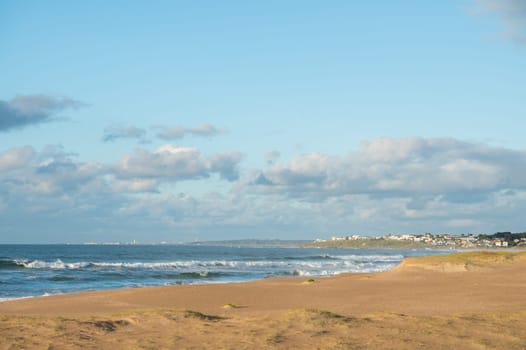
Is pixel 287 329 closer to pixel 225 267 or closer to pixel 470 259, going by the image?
pixel 470 259

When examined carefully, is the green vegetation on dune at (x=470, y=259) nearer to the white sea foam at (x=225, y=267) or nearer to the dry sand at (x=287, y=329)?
the white sea foam at (x=225, y=267)

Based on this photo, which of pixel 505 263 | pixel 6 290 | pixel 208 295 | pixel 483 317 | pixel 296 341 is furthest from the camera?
pixel 505 263

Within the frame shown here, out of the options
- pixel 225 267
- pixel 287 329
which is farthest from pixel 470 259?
pixel 225 267

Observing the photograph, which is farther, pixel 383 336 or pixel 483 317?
pixel 483 317

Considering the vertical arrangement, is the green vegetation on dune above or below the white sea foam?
above

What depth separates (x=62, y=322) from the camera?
40.1 ft

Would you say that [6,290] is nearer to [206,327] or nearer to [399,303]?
[399,303]

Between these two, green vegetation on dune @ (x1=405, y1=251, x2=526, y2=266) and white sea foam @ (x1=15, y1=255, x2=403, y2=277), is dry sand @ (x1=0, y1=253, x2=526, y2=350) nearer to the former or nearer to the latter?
green vegetation on dune @ (x1=405, y1=251, x2=526, y2=266)

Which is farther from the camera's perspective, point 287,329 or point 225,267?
point 225,267

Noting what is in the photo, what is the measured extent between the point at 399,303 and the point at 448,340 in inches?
337

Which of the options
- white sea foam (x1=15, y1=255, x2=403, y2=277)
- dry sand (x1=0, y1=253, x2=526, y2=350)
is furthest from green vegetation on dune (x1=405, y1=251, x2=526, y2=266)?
dry sand (x1=0, y1=253, x2=526, y2=350)

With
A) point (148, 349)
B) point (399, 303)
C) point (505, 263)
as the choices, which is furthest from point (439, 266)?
point (148, 349)

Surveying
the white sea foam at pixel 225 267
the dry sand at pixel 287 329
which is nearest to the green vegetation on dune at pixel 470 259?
the white sea foam at pixel 225 267

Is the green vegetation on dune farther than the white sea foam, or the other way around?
the white sea foam
